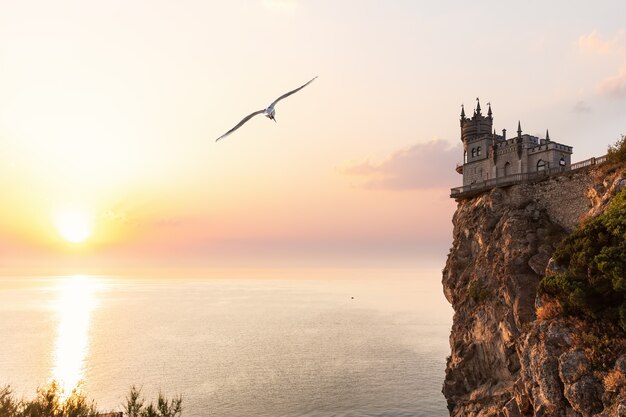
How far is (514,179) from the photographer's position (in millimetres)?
48469

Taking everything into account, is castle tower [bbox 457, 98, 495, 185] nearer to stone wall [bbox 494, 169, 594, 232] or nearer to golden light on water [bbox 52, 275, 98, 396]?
stone wall [bbox 494, 169, 594, 232]

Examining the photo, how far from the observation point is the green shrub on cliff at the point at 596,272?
25516mm

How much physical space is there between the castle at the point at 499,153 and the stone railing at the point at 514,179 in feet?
1.10

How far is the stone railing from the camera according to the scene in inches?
1619

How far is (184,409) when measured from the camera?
59.9 m

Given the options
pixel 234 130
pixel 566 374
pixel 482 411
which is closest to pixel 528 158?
pixel 482 411

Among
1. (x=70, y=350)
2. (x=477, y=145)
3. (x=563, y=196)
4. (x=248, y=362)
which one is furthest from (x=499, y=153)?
(x=70, y=350)

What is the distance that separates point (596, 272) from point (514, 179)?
23.0 metres

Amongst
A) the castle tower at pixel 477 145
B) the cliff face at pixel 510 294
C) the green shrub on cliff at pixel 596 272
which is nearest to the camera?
the green shrub on cliff at pixel 596 272

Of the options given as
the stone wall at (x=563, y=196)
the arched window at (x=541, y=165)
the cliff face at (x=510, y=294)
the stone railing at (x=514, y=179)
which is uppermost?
the arched window at (x=541, y=165)

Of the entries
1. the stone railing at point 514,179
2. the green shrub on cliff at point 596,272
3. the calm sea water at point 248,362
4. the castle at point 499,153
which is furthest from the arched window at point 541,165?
the calm sea water at point 248,362

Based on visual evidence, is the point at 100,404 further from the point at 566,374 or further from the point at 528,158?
the point at 528,158

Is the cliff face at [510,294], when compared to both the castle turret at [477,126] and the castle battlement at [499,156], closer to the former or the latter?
the castle battlement at [499,156]

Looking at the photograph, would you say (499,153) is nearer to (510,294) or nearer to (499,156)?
(499,156)
